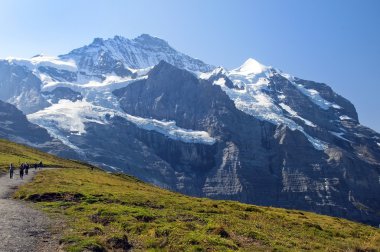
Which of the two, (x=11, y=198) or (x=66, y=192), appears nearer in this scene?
(x=11, y=198)

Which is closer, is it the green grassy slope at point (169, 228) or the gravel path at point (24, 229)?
the gravel path at point (24, 229)

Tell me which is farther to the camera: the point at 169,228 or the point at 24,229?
the point at 169,228

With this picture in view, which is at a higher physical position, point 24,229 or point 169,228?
point 169,228

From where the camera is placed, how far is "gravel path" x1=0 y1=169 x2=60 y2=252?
3158cm

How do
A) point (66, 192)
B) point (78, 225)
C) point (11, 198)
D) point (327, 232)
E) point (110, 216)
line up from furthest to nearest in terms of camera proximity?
point (66, 192), point (11, 198), point (327, 232), point (110, 216), point (78, 225)

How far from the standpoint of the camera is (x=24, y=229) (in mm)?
36719

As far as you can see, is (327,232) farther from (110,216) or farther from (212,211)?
(110,216)

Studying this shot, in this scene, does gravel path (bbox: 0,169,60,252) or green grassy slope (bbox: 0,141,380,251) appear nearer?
gravel path (bbox: 0,169,60,252)

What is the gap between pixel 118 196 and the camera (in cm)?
6034

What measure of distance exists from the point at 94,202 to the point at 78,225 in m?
14.7

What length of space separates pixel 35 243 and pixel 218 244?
44.9 ft

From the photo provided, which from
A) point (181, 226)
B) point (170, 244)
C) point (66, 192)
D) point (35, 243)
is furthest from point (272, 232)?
point (66, 192)

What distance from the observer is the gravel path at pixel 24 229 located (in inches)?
1243

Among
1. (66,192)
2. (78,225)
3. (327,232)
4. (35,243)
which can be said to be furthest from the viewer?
(66,192)
